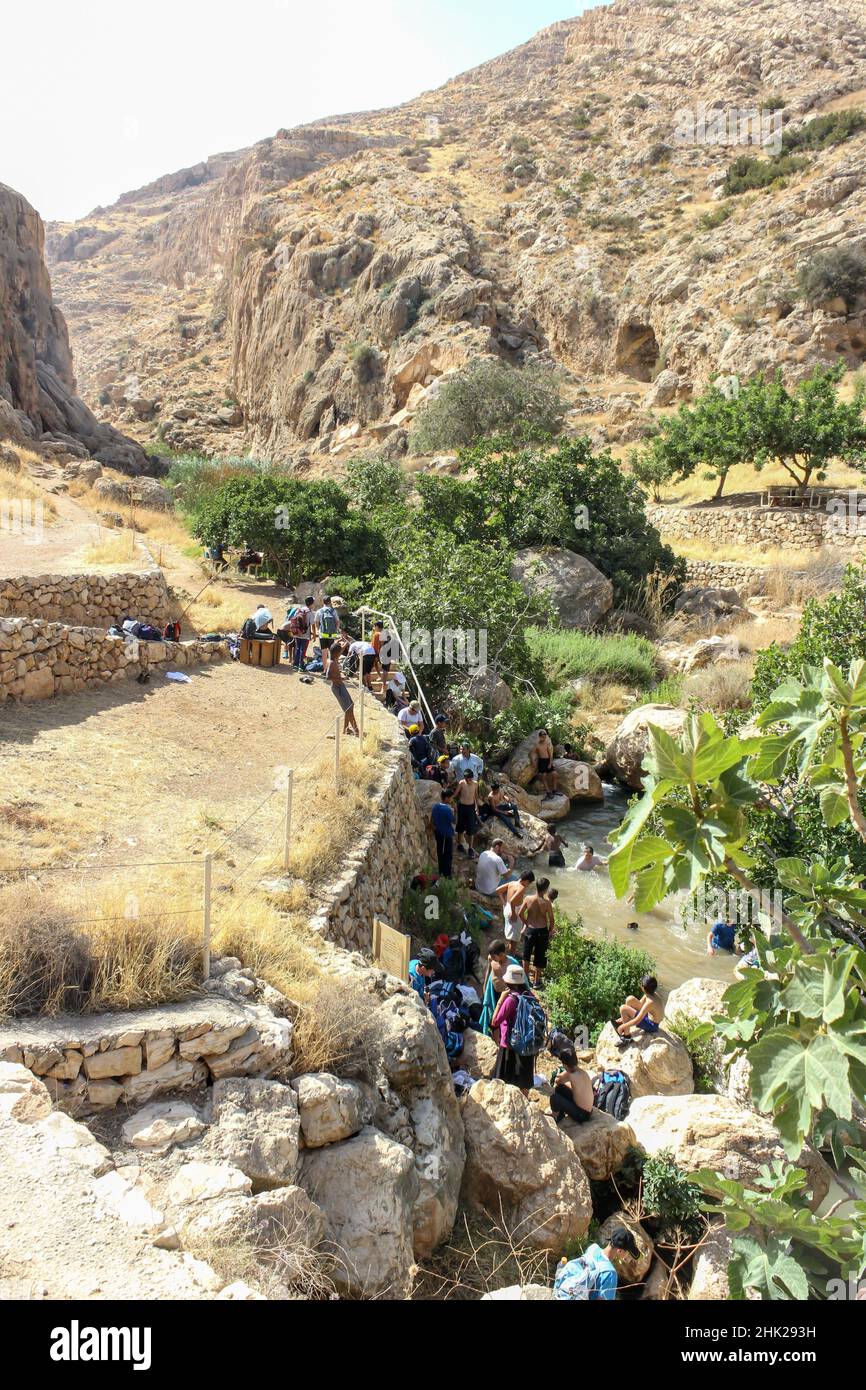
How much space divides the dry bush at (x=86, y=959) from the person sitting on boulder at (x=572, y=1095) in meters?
3.00

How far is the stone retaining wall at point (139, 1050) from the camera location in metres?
4.42

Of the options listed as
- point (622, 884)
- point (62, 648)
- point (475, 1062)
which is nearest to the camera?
point (622, 884)

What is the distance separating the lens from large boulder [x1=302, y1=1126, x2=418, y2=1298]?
14.3 feet

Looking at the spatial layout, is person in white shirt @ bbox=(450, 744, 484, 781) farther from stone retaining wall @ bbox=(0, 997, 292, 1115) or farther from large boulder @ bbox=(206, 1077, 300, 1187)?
large boulder @ bbox=(206, 1077, 300, 1187)

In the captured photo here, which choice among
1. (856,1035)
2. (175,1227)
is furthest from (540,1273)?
(856,1035)

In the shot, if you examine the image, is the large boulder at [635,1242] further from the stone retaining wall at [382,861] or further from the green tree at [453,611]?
the green tree at [453,611]

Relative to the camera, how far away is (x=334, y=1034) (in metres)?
5.31

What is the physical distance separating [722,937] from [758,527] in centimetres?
1847

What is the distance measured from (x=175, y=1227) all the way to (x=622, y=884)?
2766 mm

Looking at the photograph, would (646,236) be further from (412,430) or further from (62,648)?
(62,648)

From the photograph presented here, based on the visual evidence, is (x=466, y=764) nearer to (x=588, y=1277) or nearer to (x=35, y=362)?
(x=588, y=1277)

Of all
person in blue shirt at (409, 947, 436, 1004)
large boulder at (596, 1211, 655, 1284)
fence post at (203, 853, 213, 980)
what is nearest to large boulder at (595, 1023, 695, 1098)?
large boulder at (596, 1211, 655, 1284)

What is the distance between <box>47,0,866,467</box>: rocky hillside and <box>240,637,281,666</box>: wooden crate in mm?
25224

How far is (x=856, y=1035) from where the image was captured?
7.89ft
